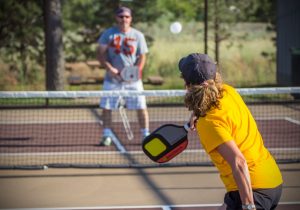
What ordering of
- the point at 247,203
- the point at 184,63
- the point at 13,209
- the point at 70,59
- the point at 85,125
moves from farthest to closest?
the point at 70,59 → the point at 85,125 → the point at 13,209 → the point at 184,63 → the point at 247,203

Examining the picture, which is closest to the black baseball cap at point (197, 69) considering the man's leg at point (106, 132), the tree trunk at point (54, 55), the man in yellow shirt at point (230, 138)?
the man in yellow shirt at point (230, 138)

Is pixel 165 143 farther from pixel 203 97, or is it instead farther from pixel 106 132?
pixel 106 132

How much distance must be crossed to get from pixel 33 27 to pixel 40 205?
13172 mm

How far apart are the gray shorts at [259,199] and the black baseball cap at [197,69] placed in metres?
0.69

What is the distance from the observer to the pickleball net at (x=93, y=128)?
766 centimetres

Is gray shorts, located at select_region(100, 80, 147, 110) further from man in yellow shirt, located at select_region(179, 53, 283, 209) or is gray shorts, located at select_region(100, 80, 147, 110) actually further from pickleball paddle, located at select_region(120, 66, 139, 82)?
man in yellow shirt, located at select_region(179, 53, 283, 209)

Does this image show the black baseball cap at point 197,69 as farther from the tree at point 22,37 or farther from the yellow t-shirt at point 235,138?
the tree at point 22,37

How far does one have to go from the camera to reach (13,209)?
19.4ft

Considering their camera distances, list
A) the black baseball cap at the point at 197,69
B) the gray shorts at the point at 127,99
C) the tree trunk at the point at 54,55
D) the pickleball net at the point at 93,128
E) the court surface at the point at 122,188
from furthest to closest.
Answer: the tree trunk at the point at 54,55 → the gray shorts at the point at 127,99 → the pickleball net at the point at 93,128 → the court surface at the point at 122,188 → the black baseball cap at the point at 197,69

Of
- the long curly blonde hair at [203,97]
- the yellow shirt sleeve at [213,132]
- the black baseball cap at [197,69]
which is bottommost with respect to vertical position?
the yellow shirt sleeve at [213,132]

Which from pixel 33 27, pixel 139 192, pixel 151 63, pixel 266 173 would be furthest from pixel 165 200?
pixel 151 63

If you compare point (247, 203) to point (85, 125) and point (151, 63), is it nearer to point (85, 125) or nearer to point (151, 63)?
point (85, 125)

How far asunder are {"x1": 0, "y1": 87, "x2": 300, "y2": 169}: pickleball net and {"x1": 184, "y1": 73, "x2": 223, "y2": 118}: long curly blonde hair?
417cm

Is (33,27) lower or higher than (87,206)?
higher
